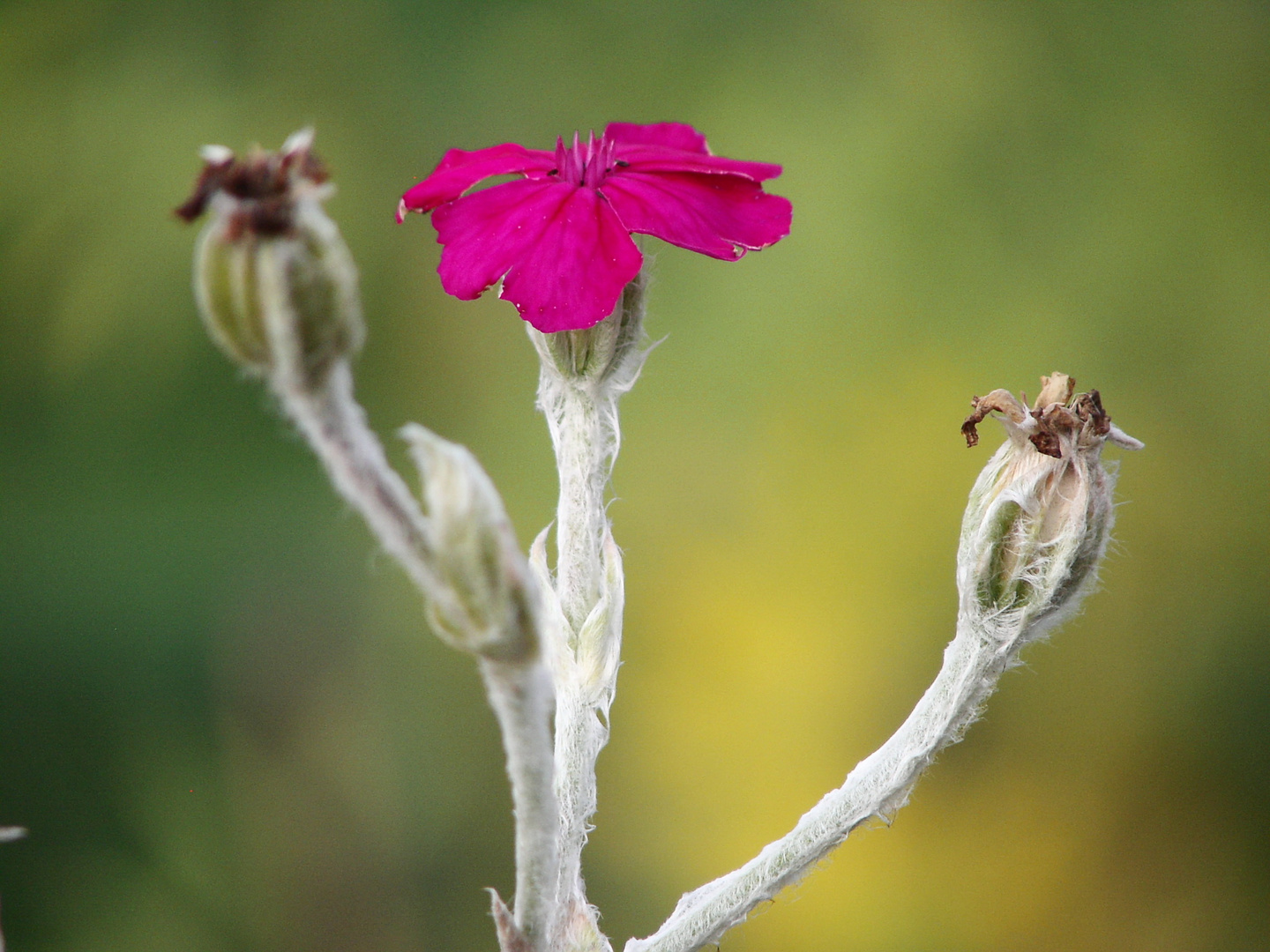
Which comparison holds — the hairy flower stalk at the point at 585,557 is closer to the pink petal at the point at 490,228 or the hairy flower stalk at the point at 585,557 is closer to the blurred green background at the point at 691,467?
the pink petal at the point at 490,228

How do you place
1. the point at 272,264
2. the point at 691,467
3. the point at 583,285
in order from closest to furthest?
the point at 272,264 < the point at 583,285 < the point at 691,467

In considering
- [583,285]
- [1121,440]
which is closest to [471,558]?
[583,285]

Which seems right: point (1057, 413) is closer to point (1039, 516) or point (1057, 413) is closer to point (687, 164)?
point (1039, 516)

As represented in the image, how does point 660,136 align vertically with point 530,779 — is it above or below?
above

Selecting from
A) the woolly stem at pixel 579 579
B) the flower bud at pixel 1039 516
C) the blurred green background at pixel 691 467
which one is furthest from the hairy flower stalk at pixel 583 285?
the blurred green background at pixel 691 467

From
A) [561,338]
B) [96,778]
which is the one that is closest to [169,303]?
[96,778]

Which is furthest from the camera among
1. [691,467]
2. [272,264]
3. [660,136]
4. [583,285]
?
[691,467]
